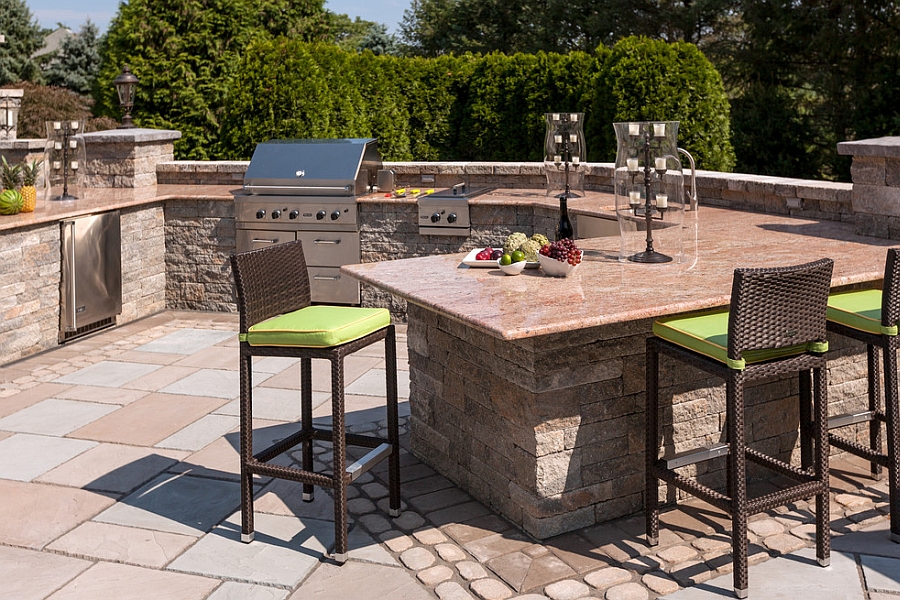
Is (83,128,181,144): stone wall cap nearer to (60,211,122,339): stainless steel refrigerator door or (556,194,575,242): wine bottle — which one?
(60,211,122,339): stainless steel refrigerator door

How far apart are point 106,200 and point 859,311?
6.09m

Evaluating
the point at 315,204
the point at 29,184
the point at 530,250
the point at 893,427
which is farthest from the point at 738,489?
the point at 29,184

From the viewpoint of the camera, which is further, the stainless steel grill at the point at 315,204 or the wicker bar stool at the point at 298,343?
the stainless steel grill at the point at 315,204

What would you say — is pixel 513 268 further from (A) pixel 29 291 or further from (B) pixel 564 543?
(A) pixel 29 291

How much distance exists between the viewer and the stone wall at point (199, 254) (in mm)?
8656

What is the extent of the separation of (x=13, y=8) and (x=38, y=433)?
24051 mm

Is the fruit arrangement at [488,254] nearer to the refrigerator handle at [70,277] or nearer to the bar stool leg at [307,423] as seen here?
the bar stool leg at [307,423]

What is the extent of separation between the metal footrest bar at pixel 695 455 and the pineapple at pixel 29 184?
5.52 meters

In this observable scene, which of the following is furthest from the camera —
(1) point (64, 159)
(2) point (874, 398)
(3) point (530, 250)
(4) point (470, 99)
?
(4) point (470, 99)

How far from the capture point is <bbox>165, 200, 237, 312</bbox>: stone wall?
8.66 metres

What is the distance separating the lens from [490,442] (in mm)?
4359

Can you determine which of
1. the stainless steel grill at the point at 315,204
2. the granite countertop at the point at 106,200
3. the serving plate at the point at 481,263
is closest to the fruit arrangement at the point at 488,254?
the serving plate at the point at 481,263

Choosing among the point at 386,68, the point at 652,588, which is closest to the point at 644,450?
the point at 652,588

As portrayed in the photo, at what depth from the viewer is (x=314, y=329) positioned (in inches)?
153
